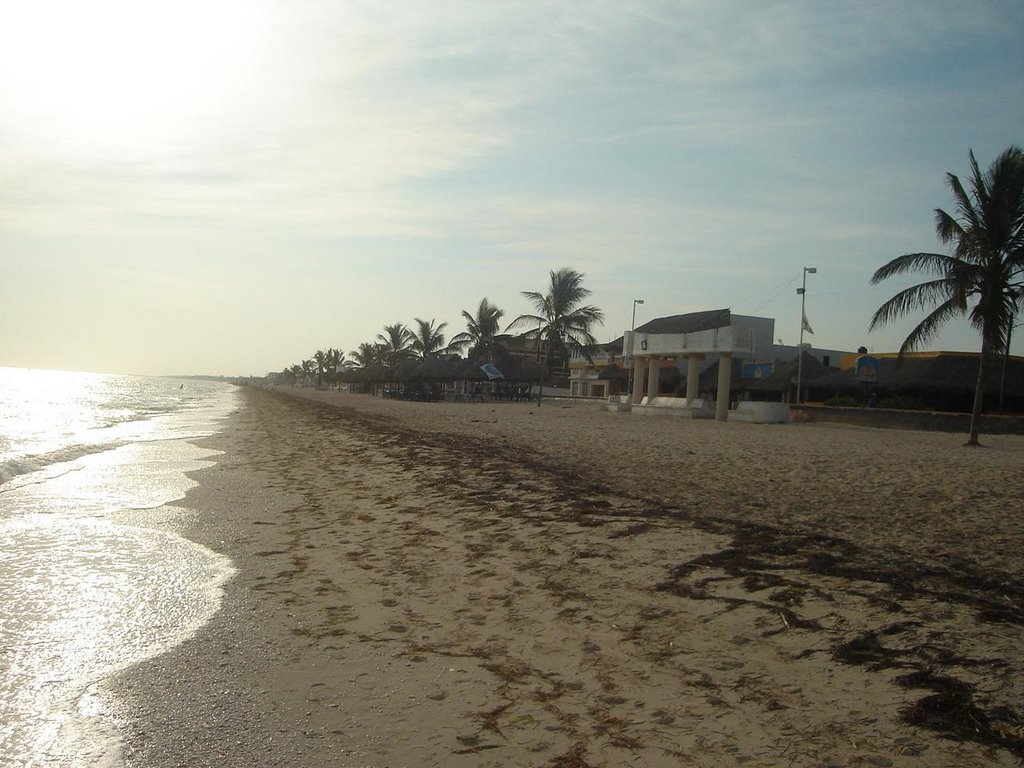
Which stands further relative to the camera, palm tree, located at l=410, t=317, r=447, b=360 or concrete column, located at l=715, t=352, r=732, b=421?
palm tree, located at l=410, t=317, r=447, b=360

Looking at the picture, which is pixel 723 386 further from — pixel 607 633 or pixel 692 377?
pixel 607 633

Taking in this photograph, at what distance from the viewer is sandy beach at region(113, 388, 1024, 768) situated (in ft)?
9.86

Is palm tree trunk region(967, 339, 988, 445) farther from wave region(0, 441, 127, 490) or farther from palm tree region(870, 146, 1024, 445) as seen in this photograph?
wave region(0, 441, 127, 490)

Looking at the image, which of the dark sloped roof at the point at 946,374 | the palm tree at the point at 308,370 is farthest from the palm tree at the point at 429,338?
the palm tree at the point at 308,370

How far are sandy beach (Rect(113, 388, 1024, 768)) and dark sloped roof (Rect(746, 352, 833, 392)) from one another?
79.0 ft

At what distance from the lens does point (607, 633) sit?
421cm

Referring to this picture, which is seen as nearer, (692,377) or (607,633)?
(607,633)

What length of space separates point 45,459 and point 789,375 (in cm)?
2782

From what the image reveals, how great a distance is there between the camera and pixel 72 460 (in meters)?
14.5

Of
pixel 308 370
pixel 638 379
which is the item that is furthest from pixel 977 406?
pixel 308 370

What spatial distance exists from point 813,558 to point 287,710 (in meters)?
3.72

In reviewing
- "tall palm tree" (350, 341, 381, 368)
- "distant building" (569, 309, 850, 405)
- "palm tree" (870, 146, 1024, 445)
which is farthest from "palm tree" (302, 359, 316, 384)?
Result: "palm tree" (870, 146, 1024, 445)

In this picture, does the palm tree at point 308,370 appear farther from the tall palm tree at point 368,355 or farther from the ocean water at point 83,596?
the ocean water at point 83,596

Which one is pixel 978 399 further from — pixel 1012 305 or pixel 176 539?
pixel 176 539
